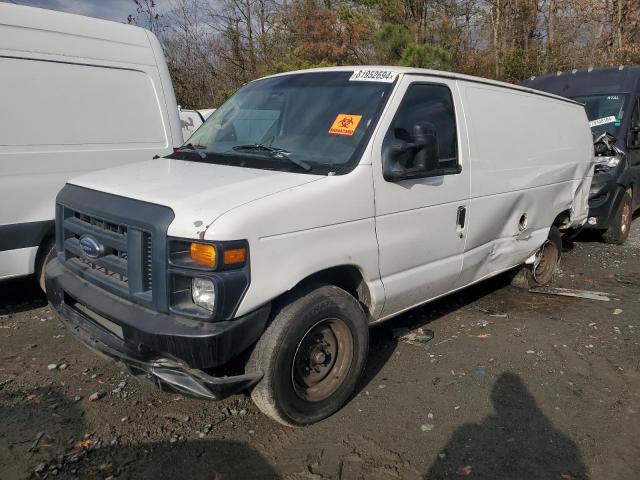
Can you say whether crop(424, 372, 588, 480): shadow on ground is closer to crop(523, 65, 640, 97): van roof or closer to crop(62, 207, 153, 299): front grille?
crop(62, 207, 153, 299): front grille

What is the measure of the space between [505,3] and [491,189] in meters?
17.3

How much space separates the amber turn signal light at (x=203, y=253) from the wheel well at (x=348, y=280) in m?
0.78

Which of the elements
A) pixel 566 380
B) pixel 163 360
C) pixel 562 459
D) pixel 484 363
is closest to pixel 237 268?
pixel 163 360

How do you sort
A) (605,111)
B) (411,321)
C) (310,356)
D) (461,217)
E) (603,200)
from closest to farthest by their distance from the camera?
(310,356) → (461,217) → (411,321) → (603,200) → (605,111)

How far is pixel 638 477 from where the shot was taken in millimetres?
2863

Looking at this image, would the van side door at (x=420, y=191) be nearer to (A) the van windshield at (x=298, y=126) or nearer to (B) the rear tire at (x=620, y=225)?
(A) the van windshield at (x=298, y=126)

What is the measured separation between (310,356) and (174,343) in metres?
0.92

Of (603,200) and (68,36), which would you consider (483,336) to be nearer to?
(603,200)

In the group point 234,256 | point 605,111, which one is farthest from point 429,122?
point 605,111

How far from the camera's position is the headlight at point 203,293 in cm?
262

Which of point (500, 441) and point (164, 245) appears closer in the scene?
point (164, 245)

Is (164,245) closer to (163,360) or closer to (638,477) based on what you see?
(163,360)

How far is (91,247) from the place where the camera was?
307cm

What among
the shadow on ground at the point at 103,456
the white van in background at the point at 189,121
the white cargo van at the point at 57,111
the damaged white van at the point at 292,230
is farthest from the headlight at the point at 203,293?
the white van in background at the point at 189,121
